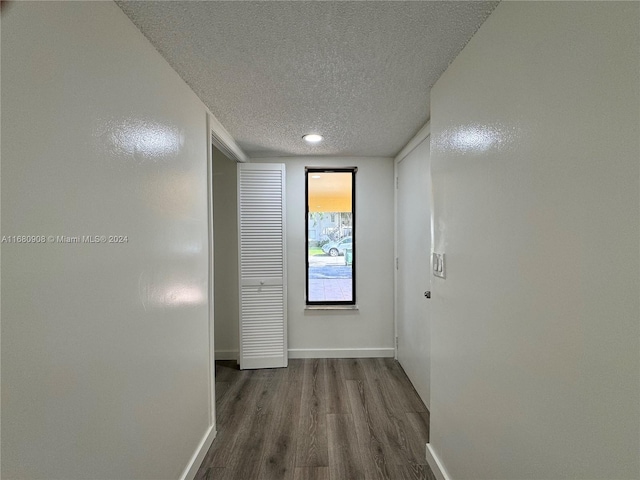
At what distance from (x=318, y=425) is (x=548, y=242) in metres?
1.97

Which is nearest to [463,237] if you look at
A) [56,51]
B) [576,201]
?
[576,201]

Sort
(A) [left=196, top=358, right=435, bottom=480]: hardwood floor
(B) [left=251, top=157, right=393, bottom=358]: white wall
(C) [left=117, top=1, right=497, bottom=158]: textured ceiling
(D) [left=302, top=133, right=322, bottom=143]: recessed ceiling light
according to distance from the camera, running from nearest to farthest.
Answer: (C) [left=117, top=1, right=497, bottom=158]: textured ceiling → (A) [left=196, top=358, right=435, bottom=480]: hardwood floor → (D) [left=302, top=133, right=322, bottom=143]: recessed ceiling light → (B) [left=251, top=157, right=393, bottom=358]: white wall

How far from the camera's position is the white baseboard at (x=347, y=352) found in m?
3.28

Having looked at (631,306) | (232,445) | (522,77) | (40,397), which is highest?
(522,77)

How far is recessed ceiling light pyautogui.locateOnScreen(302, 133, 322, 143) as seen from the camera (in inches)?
96.9

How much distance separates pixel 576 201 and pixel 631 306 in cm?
27

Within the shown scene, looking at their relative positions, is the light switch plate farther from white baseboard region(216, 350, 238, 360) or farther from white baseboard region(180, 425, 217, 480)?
white baseboard region(216, 350, 238, 360)

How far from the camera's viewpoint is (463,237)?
134cm

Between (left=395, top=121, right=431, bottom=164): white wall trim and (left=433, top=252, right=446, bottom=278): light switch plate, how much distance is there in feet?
3.42

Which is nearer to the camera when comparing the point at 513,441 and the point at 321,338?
the point at 513,441

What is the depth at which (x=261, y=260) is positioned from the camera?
9.91 ft

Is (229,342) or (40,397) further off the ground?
(40,397)

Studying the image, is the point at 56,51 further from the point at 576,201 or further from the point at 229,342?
the point at 229,342

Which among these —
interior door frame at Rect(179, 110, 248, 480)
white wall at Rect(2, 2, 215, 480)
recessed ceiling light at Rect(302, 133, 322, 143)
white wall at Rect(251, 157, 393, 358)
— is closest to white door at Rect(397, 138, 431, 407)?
white wall at Rect(251, 157, 393, 358)
